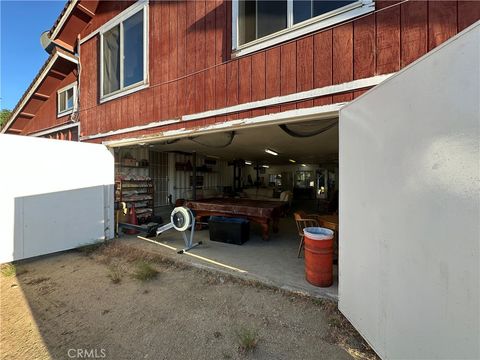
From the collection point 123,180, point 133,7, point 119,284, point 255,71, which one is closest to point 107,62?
point 133,7

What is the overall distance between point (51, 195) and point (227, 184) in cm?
930

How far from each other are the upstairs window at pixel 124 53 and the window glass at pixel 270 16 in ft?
8.56

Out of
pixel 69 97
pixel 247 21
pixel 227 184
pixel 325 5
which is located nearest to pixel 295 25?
pixel 325 5

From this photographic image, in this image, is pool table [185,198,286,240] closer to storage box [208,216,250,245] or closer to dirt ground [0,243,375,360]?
storage box [208,216,250,245]

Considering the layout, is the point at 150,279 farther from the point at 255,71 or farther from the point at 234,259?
the point at 255,71

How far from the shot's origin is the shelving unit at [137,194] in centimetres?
633

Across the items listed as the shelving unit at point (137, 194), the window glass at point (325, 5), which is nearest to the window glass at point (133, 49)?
the shelving unit at point (137, 194)

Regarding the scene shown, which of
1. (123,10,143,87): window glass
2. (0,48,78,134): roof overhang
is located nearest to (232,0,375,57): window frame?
(123,10,143,87): window glass

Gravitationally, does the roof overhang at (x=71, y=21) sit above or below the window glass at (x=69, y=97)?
above

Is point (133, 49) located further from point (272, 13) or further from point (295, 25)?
point (295, 25)

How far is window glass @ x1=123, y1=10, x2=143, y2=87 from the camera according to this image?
478 centimetres

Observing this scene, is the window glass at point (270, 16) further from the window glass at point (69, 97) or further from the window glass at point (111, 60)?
the window glass at point (69, 97)

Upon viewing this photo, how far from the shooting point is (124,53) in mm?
5047

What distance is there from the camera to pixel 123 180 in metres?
6.42
